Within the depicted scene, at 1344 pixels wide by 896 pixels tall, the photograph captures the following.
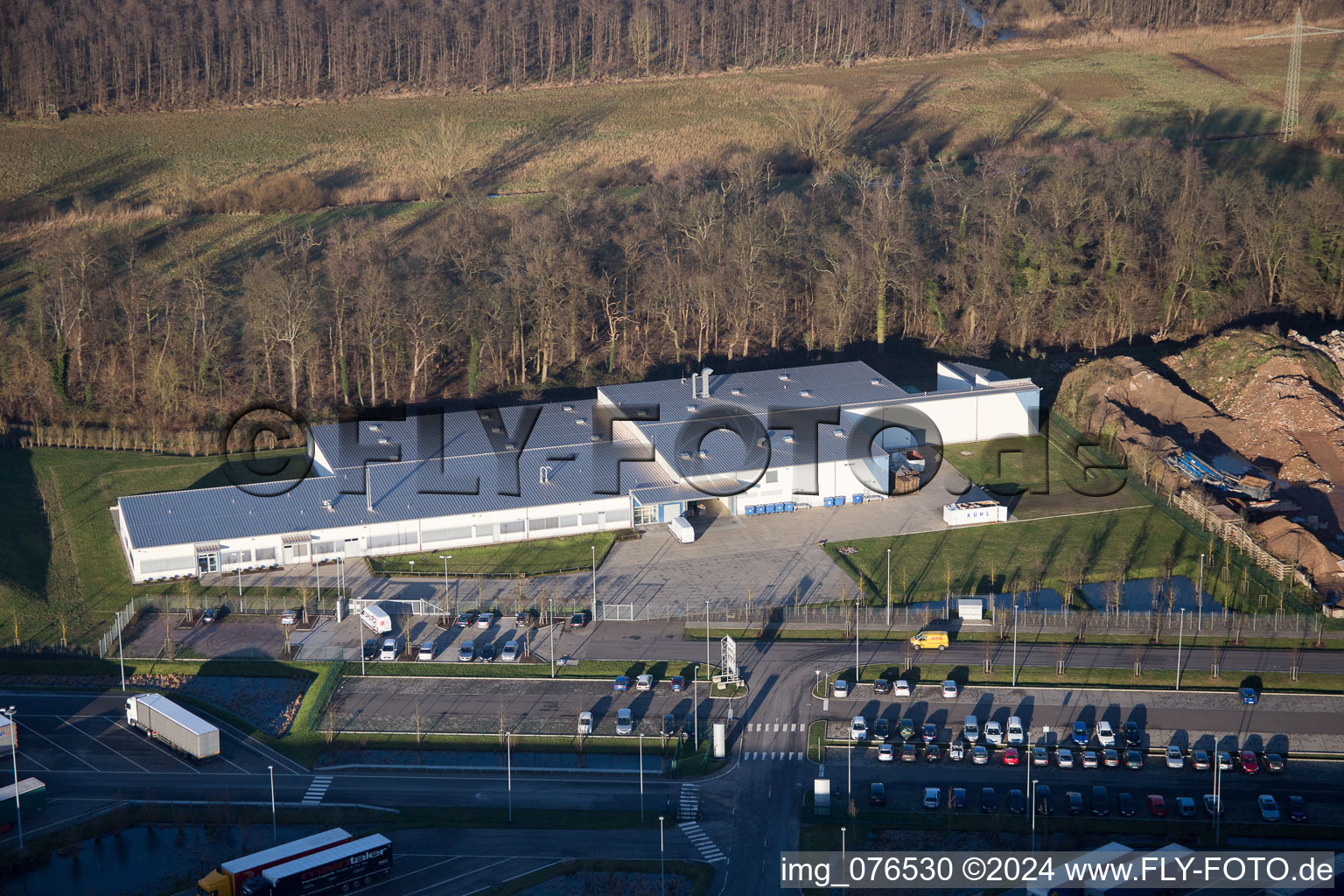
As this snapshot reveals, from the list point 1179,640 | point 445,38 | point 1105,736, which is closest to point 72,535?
point 1105,736

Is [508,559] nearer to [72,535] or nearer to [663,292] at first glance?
[72,535]

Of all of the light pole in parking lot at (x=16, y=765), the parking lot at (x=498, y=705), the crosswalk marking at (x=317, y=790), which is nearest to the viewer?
the light pole in parking lot at (x=16, y=765)

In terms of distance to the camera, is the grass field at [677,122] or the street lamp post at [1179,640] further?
the grass field at [677,122]

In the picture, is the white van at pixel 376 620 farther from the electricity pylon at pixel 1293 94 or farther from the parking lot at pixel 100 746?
the electricity pylon at pixel 1293 94

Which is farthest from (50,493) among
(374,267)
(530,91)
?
(530,91)

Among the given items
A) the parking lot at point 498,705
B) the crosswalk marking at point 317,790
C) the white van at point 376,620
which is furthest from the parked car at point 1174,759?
the white van at point 376,620

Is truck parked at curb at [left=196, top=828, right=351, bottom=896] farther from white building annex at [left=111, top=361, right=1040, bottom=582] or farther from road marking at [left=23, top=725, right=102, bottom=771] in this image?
white building annex at [left=111, top=361, right=1040, bottom=582]

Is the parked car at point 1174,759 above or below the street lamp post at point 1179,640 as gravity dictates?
below

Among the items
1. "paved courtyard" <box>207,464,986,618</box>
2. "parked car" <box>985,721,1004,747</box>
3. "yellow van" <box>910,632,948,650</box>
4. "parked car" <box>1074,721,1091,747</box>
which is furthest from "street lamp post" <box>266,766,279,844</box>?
"parked car" <box>1074,721,1091,747</box>
